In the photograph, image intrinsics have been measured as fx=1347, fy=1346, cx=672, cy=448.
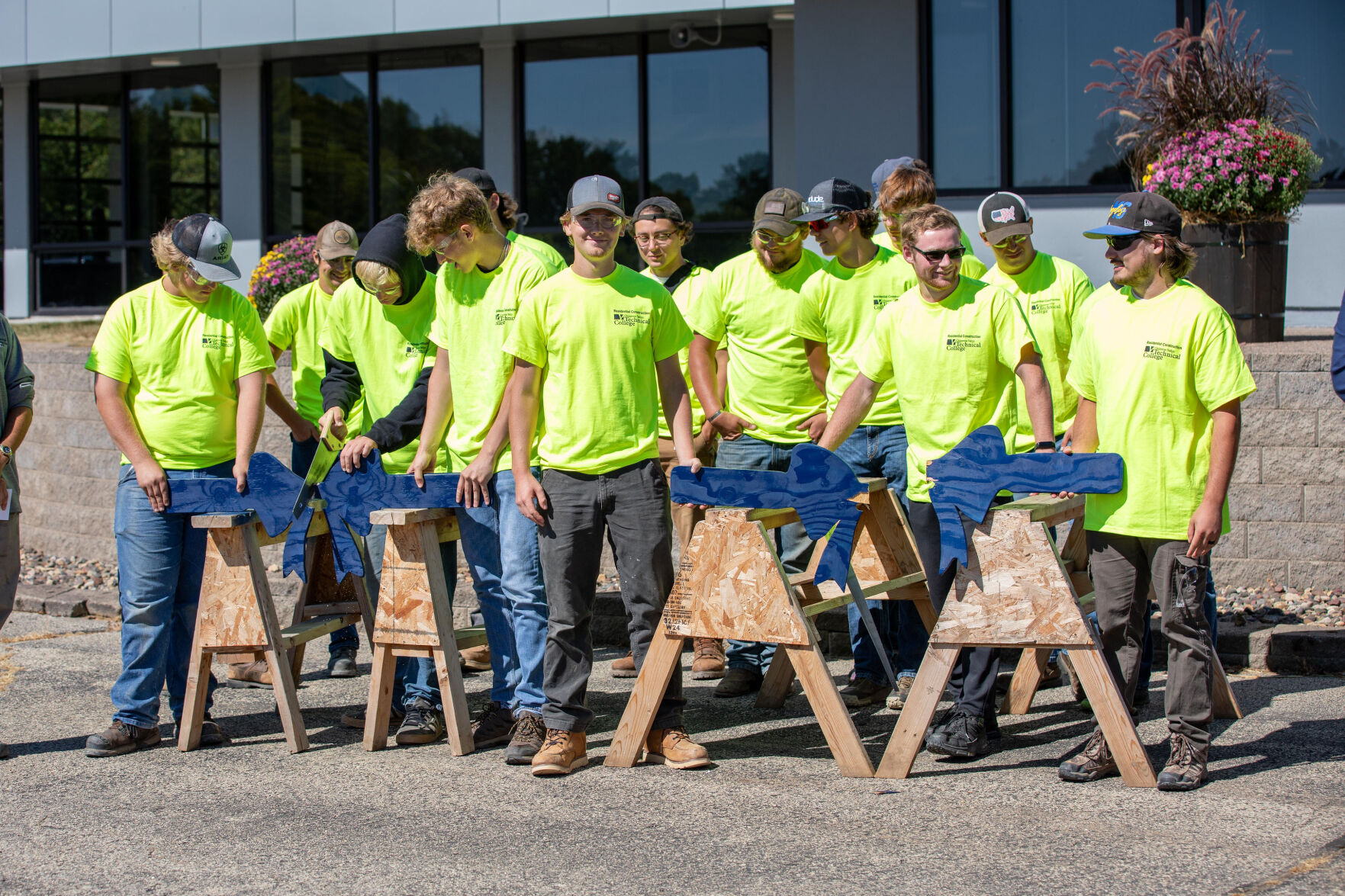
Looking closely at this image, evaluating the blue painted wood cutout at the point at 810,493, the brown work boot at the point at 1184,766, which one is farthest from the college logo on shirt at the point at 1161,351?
the brown work boot at the point at 1184,766

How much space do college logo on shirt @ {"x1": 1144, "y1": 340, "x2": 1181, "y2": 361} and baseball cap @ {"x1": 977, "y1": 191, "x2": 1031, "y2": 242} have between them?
4.43 feet

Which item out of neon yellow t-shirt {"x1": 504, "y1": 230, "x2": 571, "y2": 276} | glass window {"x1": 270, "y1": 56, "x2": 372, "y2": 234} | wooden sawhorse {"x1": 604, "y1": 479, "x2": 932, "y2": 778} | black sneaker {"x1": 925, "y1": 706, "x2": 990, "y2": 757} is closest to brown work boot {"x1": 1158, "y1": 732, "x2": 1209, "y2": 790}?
black sneaker {"x1": 925, "y1": 706, "x2": 990, "y2": 757}

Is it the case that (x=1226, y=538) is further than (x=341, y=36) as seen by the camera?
No

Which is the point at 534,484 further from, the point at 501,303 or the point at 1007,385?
the point at 1007,385

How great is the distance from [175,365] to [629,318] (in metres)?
2.00

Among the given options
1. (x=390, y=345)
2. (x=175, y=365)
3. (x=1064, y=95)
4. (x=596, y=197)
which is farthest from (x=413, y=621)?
(x=1064, y=95)

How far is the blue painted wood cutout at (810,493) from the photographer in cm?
501

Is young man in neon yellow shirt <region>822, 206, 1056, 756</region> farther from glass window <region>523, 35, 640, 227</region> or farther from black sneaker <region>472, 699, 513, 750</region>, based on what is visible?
glass window <region>523, 35, 640, 227</region>

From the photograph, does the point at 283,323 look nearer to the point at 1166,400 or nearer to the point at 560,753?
the point at 560,753

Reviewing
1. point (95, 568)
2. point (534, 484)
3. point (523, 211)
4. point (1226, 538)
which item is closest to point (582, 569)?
point (534, 484)

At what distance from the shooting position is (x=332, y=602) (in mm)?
6344

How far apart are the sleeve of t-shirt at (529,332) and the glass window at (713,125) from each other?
28.5 feet

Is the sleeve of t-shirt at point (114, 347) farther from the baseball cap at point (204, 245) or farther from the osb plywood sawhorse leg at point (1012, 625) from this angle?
the osb plywood sawhorse leg at point (1012, 625)

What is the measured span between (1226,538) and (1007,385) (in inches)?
122
